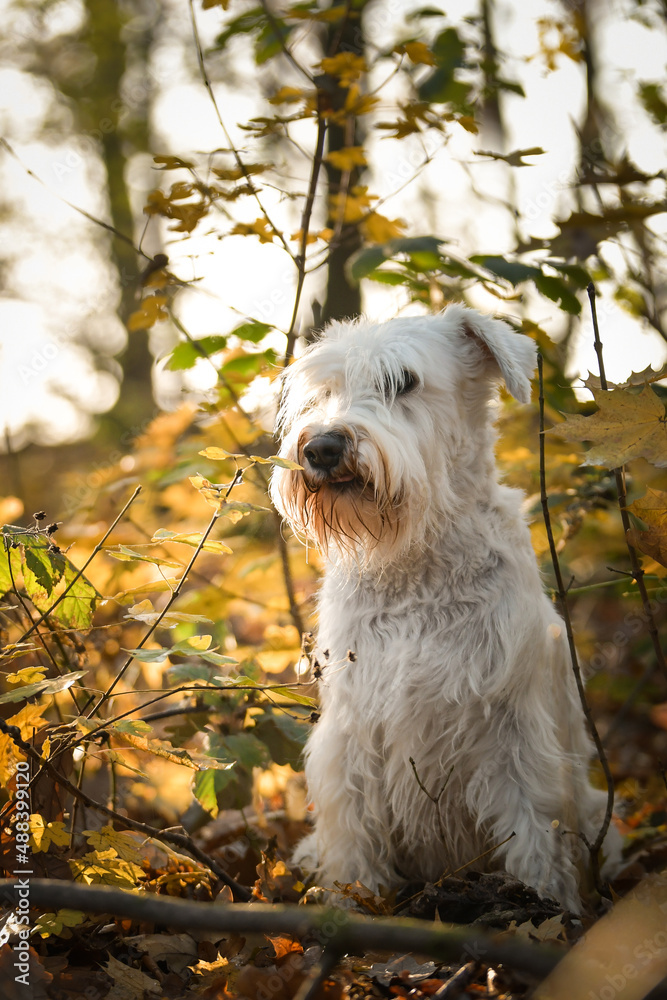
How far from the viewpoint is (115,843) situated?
2223 millimetres

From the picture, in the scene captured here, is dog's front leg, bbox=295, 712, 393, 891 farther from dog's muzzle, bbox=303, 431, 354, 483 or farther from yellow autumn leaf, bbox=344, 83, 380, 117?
yellow autumn leaf, bbox=344, 83, 380, 117

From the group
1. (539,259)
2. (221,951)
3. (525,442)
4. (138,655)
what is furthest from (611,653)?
(138,655)

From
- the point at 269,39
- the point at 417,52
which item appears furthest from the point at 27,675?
the point at 269,39

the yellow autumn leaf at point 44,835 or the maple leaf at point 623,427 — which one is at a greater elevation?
the maple leaf at point 623,427

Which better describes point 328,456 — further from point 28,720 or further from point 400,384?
point 28,720

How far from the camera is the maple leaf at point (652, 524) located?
2.37m

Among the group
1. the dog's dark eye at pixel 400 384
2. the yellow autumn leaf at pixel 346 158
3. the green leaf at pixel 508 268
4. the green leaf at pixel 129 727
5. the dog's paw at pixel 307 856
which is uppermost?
the yellow autumn leaf at pixel 346 158

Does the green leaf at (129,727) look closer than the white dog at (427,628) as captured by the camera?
Yes

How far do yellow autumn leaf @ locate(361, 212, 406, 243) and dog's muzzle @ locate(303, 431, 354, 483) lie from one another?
1.66m

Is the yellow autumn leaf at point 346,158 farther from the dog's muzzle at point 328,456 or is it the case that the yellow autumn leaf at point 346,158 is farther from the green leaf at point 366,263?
the dog's muzzle at point 328,456

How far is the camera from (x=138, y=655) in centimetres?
198

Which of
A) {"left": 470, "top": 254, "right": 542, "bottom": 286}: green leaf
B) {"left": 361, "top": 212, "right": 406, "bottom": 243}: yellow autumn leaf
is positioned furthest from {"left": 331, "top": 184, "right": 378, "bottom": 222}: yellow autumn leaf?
{"left": 470, "top": 254, "right": 542, "bottom": 286}: green leaf

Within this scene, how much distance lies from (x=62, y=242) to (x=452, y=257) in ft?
47.2

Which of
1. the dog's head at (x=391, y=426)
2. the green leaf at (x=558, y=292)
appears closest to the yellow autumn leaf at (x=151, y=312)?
the dog's head at (x=391, y=426)
